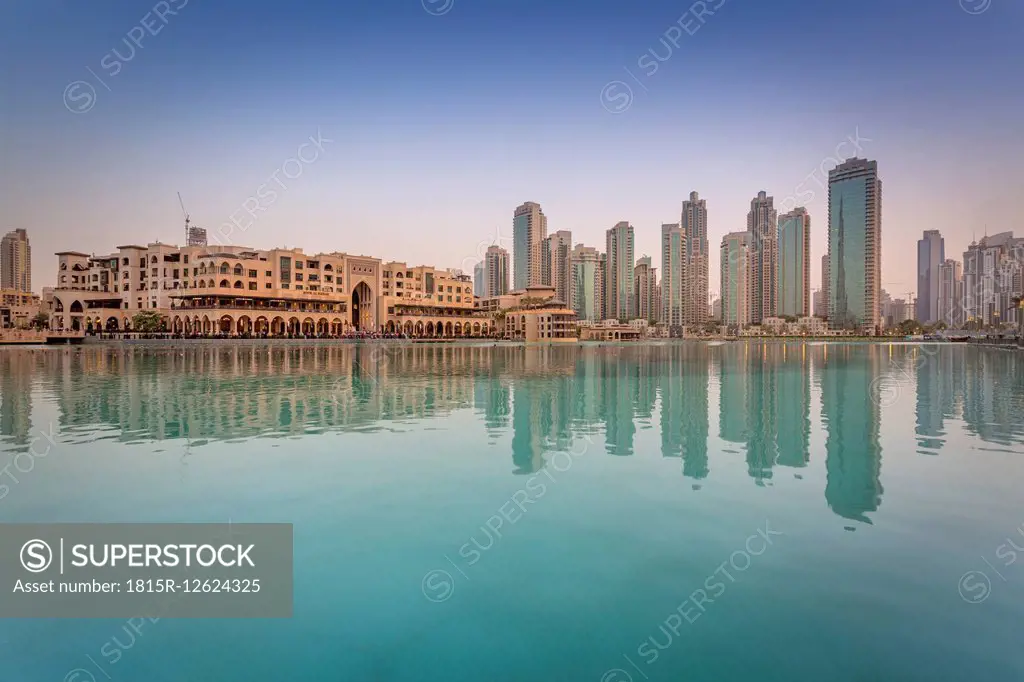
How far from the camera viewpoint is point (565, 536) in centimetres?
899


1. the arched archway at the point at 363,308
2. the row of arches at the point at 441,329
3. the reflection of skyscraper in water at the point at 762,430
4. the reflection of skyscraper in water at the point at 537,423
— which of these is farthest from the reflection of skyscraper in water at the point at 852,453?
the arched archway at the point at 363,308

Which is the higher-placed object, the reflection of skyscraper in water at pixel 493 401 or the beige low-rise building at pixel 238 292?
the beige low-rise building at pixel 238 292

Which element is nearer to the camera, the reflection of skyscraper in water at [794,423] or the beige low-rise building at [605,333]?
the reflection of skyscraper in water at [794,423]

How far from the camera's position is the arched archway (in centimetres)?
12756

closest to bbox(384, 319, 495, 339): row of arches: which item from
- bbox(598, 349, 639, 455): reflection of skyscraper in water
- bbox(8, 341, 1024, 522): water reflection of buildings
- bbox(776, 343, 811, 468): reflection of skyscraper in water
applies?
bbox(8, 341, 1024, 522): water reflection of buildings

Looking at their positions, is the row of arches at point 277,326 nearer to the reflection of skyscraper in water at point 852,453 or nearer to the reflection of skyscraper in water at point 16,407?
the reflection of skyscraper in water at point 16,407

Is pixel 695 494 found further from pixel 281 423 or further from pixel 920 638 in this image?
pixel 281 423

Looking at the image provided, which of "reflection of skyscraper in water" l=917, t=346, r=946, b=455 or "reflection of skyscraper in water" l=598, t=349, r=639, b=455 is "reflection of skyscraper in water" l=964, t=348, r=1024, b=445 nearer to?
"reflection of skyscraper in water" l=917, t=346, r=946, b=455

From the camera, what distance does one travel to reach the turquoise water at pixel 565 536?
5.88 metres

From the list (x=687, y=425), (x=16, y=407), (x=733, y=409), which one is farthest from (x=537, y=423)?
(x=16, y=407)

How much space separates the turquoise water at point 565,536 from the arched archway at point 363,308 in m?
108

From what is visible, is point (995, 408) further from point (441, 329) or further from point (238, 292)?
point (441, 329)

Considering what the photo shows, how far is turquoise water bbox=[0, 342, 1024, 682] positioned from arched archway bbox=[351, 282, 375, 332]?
108027 millimetres

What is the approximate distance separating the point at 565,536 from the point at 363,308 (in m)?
126
